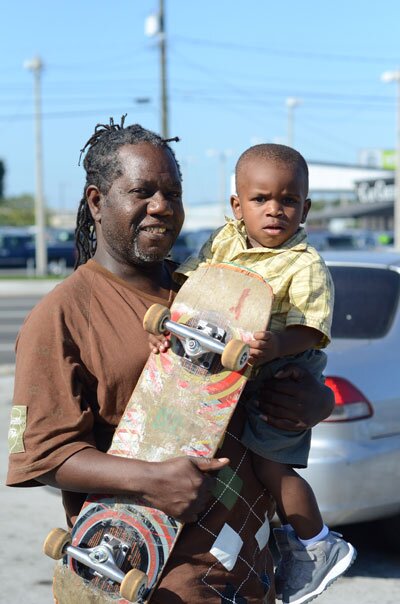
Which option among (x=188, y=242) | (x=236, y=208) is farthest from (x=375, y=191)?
(x=236, y=208)

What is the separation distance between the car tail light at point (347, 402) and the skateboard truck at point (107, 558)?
2.66 meters

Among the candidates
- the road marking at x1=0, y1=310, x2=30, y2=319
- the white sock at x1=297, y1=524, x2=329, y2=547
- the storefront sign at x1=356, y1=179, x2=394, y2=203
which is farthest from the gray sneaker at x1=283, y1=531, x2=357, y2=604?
the storefront sign at x1=356, y1=179, x2=394, y2=203

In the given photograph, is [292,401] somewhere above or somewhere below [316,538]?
above

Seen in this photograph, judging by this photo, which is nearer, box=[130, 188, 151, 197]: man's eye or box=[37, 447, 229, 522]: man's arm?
box=[37, 447, 229, 522]: man's arm

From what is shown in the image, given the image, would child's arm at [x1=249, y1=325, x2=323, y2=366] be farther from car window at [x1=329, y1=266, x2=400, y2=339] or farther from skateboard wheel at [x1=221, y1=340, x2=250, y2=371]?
car window at [x1=329, y1=266, x2=400, y2=339]

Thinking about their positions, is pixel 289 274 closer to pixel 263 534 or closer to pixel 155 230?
pixel 155 230

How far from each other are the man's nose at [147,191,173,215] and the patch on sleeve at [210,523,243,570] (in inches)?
29.8

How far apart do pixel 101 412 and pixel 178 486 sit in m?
0.27

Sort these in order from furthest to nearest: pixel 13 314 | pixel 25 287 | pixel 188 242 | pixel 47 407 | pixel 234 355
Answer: pixel 188 242 < pixel 25 287 < pixel 13 314 < pixel 47 407 < pixel 234 355

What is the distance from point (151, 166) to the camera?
7.47ft

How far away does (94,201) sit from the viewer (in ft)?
7.81

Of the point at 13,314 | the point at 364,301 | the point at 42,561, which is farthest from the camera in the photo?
the point at 13,314

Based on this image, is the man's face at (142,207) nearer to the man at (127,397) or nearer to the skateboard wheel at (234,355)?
the man at (127,397)

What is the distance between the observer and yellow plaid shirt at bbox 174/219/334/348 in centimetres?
233
